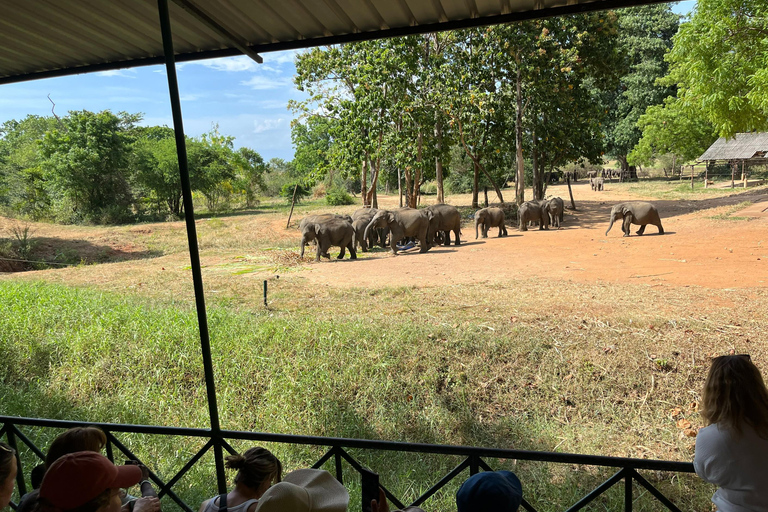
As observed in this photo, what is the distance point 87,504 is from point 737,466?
2312 mm

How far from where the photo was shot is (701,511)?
4.44 m

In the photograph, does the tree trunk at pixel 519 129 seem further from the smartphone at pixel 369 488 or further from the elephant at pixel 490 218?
the smartphone at pixel 369 488

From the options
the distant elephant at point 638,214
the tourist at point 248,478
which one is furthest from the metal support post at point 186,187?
the distant elephant at point 638,214

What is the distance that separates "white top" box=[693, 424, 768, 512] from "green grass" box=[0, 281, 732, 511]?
109 inches

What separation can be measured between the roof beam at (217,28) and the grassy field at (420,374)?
3.55 meters

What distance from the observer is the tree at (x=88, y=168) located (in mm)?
27297

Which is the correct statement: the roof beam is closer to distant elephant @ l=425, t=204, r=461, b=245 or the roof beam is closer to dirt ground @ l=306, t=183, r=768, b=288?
dirt ground @ l=306, t=183, r=768, b=288

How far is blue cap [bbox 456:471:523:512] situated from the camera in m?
1.48

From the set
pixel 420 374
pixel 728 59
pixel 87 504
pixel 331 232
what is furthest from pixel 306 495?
pixel 728 59

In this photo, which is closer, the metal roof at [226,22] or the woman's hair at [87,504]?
the woman's hair at [87,504]

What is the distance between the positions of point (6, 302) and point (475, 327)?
767 cm

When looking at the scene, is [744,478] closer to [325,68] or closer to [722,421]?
[722,421]

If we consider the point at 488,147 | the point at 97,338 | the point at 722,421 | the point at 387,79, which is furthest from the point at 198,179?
the point at 722,421

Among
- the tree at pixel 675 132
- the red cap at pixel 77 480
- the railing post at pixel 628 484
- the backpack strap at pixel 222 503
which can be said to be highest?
the tree at pixel 675 132
